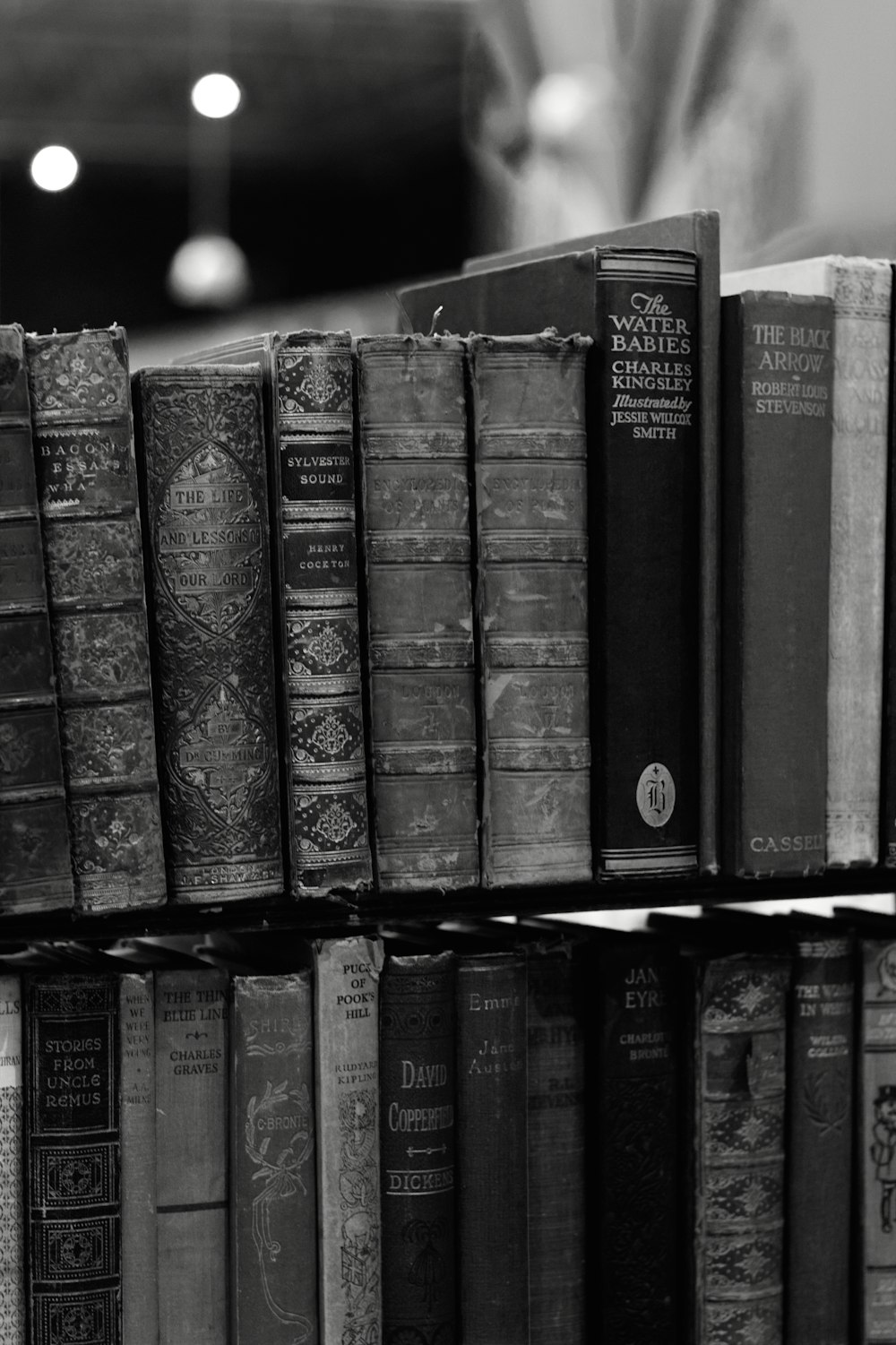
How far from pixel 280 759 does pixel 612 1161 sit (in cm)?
30

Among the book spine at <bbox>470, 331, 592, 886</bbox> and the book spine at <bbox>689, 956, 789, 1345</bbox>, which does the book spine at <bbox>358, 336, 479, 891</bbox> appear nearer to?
the book spine at <bbox>470, 331, 592, 886</bbox>

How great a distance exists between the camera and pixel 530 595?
2.88ft

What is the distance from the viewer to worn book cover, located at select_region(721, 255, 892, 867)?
93cm

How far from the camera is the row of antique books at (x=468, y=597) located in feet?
2.64

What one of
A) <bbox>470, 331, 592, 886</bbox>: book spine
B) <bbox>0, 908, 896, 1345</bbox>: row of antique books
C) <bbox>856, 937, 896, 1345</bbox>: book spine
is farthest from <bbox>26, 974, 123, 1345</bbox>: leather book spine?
<bbox>856, 937, 896, 1345</bbox>: book spine

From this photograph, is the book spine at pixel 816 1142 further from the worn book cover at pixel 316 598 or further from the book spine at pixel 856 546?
the worn book cover at pixel 316 598

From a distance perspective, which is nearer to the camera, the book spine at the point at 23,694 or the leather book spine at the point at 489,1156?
the book spine at the point at 23,694

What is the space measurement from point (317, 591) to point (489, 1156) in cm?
32

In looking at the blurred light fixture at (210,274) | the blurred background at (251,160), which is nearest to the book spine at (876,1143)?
the blurred background at (251,160)

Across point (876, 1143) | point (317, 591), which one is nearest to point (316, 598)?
point (317, 591)

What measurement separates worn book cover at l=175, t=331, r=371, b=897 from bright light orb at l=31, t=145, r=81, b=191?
3920mm

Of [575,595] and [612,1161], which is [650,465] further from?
[612,1161]

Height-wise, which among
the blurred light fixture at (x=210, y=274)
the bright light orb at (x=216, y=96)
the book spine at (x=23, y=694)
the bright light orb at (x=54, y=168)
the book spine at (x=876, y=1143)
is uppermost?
the bright light orb at (x=216, y=96)

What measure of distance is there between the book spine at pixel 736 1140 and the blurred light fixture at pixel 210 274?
3711 mm
